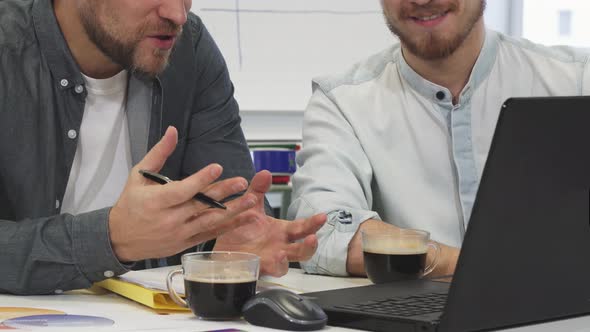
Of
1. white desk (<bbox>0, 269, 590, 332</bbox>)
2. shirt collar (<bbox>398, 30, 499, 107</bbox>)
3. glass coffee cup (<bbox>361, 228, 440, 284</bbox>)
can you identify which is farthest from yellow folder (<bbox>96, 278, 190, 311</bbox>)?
shirt collar (<bbox>398, 30, 499, 107</bbox>)

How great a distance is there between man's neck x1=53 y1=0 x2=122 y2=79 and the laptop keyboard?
2.98 feet

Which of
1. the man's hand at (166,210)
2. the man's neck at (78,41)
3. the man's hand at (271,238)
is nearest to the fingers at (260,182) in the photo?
the man's hand at (271,238)

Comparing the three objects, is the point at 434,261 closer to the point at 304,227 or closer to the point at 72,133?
the point at 304,227

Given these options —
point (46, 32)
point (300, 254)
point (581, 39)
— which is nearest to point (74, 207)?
point (46, 32)

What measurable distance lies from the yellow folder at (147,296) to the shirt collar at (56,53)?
1.93 feet

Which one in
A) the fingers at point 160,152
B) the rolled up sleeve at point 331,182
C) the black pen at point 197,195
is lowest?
the rolled up sleeve at point 331,182

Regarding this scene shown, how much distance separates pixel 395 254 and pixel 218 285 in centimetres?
35

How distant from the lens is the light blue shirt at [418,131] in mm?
1704

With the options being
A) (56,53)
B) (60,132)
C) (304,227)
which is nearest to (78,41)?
(56,53)

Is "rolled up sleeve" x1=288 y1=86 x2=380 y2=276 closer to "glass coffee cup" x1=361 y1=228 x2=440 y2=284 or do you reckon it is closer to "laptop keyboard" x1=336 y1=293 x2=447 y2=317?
"glass coffee cup" x1=361 y1=228 x2=440 y2=284

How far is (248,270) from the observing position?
1019 millimetres

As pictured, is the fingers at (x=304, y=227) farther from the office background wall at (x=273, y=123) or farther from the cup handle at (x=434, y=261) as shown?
the office background wall at (x=273, y=123)

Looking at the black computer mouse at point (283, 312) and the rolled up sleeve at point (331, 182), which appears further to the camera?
the rolled up sleeve at point (331, 182)

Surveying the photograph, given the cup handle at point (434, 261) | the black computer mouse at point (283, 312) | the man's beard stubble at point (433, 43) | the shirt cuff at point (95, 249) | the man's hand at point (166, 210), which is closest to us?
the black computer mouse at point (283, 312)
